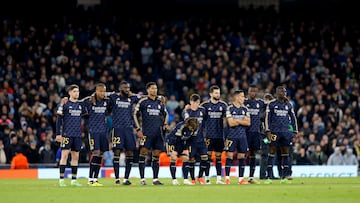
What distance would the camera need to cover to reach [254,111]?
2645cm

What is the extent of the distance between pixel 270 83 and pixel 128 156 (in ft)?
53.6

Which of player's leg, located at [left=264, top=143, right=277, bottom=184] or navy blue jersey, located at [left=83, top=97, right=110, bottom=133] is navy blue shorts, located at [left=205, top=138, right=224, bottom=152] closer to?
player's leg, located at [left=264, top=143, right=277, bottom=184]

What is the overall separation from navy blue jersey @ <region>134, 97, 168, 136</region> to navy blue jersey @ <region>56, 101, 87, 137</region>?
4.95 feet

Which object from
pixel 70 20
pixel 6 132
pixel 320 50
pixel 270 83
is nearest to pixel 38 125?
pixel 6 132

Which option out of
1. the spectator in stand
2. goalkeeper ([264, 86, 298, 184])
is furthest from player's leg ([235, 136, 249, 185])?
the spectator in stand

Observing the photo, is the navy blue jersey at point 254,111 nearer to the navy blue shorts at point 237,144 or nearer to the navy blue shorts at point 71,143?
the navy blue shorts at point 237,144

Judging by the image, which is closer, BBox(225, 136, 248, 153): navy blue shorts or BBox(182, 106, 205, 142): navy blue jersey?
BBox(182, 106, 205, 142): navy blue jersey

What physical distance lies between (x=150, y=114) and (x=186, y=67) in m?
16.0

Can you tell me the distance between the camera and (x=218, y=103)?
25.7m

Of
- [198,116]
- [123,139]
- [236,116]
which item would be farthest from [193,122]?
[123,139]

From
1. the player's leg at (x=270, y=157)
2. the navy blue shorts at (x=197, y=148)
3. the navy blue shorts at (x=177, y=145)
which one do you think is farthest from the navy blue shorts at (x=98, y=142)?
the player's leg at (x=270, y=157)

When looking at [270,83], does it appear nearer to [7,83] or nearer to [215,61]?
[215,61]

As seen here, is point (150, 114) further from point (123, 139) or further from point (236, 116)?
point (236, 116)

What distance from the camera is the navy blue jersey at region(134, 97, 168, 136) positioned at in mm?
24375
